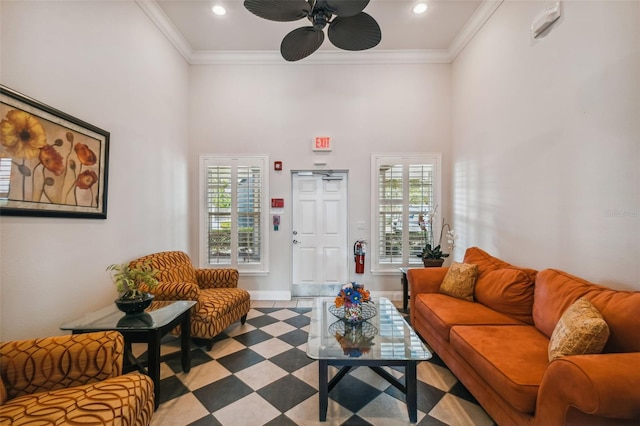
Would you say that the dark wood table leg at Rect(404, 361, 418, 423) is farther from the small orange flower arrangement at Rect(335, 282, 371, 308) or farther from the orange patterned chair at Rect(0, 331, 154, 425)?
the orange patterned chair at Rect(0, 331, 154, 425)

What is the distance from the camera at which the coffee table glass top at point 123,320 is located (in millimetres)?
1867

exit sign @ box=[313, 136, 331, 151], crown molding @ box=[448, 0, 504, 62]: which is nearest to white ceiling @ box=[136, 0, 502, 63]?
crown molding @ box=[448, 0, 504, 62]

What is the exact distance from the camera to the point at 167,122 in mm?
3561

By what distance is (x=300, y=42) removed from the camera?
239 cm

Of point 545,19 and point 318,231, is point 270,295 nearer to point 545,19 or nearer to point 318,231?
point 318,231

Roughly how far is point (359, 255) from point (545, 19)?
3273 millimetres

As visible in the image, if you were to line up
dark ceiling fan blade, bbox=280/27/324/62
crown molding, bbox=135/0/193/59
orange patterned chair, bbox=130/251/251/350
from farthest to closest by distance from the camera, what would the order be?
crown molding, bbox=135/0/193/59
orange patterned chair, bbox=130/251/251/350
dark ceiling fan blade, bbox=280/27/324/62

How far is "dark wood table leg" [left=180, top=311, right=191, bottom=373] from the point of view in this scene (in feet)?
7.55

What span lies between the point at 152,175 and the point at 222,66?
7.14 feet

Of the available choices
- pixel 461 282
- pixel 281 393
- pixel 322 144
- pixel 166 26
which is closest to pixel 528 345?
pixel 461 282

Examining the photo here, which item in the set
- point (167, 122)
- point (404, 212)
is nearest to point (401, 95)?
point (404, 212)

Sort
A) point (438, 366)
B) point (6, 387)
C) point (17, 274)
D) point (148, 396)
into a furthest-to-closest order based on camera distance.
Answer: point (438, 366) → point (17, 274) → point (148, 396) → point (6, 387)

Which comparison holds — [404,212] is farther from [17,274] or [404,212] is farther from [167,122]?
[17,274]

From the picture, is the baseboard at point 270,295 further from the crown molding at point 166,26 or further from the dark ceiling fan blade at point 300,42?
the crown molding at point 166,26
